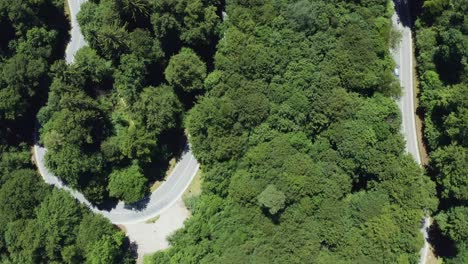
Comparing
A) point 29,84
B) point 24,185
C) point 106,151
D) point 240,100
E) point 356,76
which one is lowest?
point 24,185

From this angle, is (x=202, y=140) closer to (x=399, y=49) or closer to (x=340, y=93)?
(x=340, y=93)

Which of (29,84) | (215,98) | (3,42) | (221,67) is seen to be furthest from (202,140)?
(3,42)

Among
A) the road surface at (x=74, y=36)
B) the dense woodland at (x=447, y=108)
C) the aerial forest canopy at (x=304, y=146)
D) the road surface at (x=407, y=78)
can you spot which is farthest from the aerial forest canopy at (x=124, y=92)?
the dense woodland at (x=447, y=108)

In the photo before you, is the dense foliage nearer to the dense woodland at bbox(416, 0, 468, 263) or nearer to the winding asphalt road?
the winding asphalt road

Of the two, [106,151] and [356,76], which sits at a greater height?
[356,76]

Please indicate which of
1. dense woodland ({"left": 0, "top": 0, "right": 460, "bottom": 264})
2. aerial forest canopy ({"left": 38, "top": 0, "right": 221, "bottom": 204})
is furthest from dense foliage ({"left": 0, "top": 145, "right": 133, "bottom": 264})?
aerial forest canopy ({"left": 38, "top": 0, "right": 221, "bottom": 204})

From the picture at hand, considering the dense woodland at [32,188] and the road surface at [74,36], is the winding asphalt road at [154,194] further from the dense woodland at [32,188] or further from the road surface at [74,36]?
the road surface at [74,36]

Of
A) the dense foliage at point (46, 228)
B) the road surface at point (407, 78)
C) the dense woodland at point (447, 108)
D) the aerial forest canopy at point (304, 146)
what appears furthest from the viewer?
the road surface at point (407, 78)
